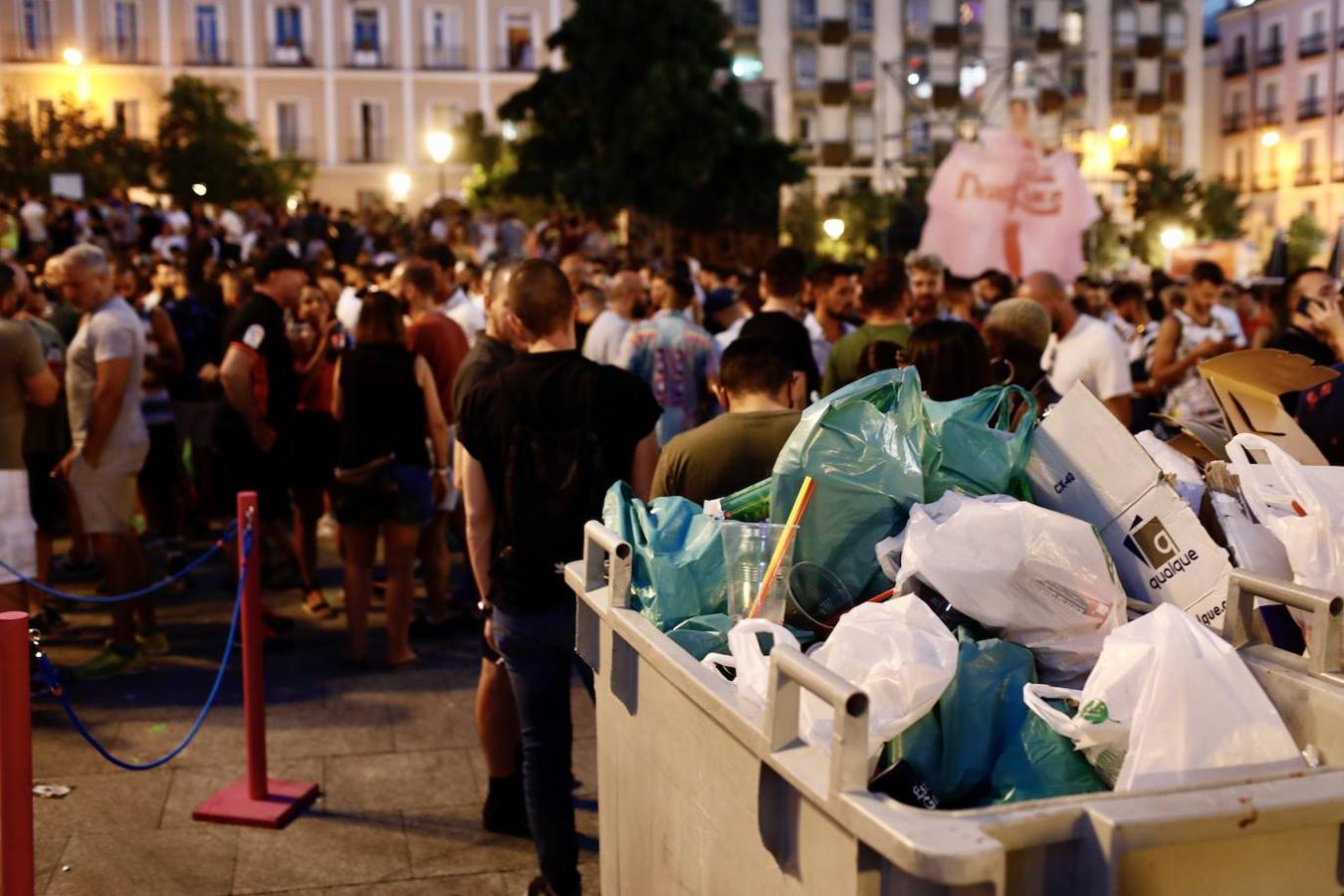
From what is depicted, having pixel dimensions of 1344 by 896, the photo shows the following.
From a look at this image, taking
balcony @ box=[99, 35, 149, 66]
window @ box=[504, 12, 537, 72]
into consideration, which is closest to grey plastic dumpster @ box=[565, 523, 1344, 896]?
window @ box=[504, 12, 537, 72]

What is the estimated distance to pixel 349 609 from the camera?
6.82 m

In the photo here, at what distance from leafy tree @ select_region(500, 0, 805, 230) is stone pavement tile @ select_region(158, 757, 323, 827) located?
24.7 m

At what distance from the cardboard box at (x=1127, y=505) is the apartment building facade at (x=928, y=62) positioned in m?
57.7

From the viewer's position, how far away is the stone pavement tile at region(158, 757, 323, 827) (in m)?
5.05

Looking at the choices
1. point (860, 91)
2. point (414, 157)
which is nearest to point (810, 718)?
point (414, 157)

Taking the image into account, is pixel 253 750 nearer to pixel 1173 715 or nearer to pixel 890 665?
pixel 890 665

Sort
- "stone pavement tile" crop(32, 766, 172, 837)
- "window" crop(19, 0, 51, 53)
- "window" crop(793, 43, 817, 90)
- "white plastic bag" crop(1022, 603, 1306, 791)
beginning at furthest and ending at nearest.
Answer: "window" crop(793, 43, 817, 90) → "window" crop(19, 0, 51, 53) → "stone pavement tile" crop(32, 766, 172, 837) → "white plastic bag" crop(1022, 603, 1306, 791)

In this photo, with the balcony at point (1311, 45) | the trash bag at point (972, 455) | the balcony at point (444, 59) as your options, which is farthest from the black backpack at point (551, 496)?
the balcony at point (1311, 45)

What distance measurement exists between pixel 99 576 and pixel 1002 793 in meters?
7.65

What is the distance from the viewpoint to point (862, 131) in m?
61.1

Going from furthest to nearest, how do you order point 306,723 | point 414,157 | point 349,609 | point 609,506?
point 414,157 → point 349,609 → point 306,723 → point 609,506

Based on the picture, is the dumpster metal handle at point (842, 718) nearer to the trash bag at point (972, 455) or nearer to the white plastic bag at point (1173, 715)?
the white plastic bag at point (1173, 715)

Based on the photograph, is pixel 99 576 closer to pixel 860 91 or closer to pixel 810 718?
pixel 810 718

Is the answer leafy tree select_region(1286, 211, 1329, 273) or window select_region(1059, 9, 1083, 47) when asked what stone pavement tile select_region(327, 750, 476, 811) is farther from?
window select_region(1059, 9, 1083, 47)
